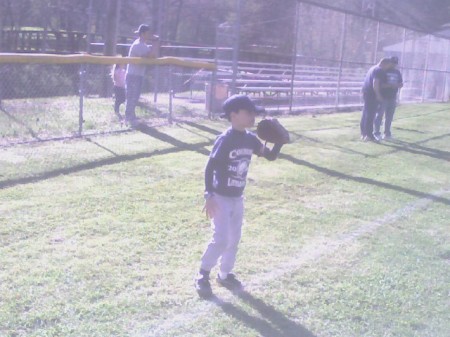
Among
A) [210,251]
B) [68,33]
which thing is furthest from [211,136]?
[68,33]

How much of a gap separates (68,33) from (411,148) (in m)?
15.5

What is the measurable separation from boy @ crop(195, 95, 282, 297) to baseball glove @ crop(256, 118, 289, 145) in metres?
0.10

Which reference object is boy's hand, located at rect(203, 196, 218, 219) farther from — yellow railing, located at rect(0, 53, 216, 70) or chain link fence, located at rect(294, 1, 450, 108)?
chain link fence, located at rect(294, 1, 450, 108)

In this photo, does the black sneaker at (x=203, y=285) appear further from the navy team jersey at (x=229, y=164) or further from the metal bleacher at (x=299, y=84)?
the metal bleacher at (x=299, y=84)

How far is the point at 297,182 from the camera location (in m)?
8.29

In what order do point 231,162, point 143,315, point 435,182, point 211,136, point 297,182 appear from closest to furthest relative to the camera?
point 143,315 < point 231,162 < point 297,182 < point 435,182 < point 211,136

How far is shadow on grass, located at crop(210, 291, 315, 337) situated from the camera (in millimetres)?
3990

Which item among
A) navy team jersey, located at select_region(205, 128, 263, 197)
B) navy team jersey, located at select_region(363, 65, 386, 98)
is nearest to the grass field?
navy team jersey, located at select_region(205, 128, 263, 197)

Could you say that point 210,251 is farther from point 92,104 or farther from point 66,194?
point 92,104

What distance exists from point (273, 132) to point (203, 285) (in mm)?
1198

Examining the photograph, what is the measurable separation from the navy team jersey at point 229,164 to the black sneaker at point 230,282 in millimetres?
645

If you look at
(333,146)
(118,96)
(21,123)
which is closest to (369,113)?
(333,146)

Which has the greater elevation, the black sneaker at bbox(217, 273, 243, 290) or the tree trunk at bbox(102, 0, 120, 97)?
the tree trunk at bbox(102, 0, 120, 97)

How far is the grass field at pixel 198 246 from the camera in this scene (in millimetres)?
4109
